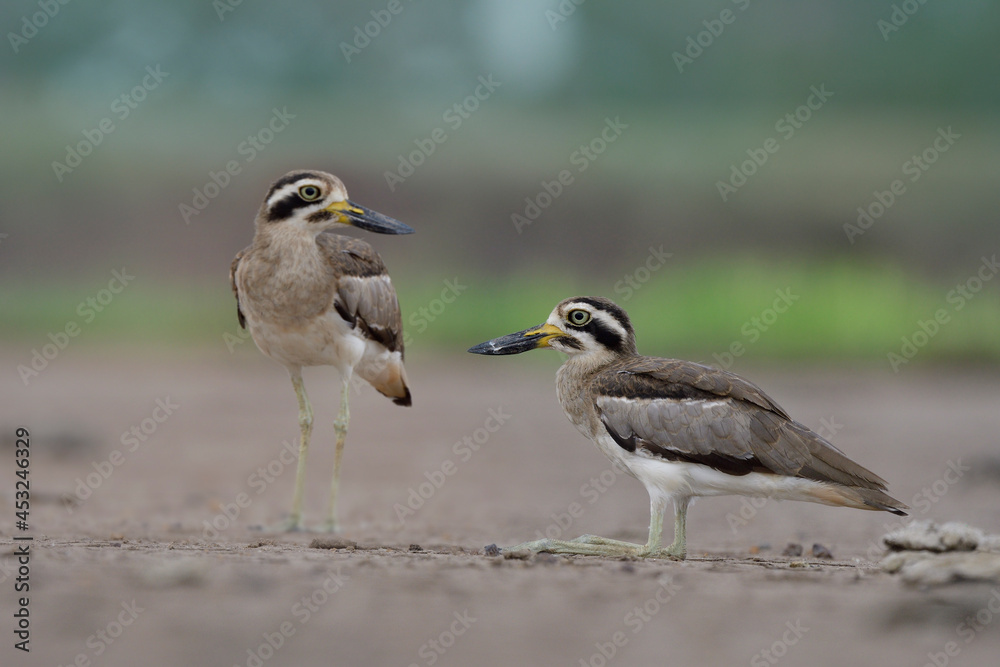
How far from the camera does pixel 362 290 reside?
23.2ft

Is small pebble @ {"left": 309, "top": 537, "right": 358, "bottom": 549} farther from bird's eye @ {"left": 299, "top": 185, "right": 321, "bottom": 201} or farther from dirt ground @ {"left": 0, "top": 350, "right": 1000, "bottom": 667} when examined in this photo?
bird's eye @ {"left": 299, "top": 185, "right": 321, "bottom": 201}

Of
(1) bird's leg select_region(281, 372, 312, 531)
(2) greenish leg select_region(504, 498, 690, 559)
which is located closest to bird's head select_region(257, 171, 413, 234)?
(1) bird's leg select_region(281, 372, 312, 531)

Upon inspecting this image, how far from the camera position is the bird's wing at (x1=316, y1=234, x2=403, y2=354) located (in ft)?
23.0

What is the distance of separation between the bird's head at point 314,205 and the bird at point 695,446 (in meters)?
1.64

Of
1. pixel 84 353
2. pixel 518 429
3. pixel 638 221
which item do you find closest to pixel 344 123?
pixel 638 221

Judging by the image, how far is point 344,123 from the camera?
2255 centimetres

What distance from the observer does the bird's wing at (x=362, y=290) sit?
23.0 ft

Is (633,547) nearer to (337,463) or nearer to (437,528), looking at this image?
(437,528)

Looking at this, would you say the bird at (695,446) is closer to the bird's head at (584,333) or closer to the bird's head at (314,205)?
the bird's head at (584,333)

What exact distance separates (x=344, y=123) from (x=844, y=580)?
751 inches

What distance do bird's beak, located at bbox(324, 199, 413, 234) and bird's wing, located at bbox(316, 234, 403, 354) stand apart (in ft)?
1.41

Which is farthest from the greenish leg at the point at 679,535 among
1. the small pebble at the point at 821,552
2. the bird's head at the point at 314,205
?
the bird's head at the point at 314,205

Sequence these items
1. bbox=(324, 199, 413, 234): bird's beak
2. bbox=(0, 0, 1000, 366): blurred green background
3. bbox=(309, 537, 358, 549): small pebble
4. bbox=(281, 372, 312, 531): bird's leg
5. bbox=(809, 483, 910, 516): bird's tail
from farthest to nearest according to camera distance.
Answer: bbox=(0, 0, 1000, 366): blurred green background, bbox=(281, 372, 312, 531): bird's leg, bbox=(324, 199, 413, 234): bird's beak, bbox=(309, 537, 358, 549): small pebble, bbox=(809, 483, 910, 516): bird's tail

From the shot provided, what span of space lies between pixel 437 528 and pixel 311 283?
5.50 ft
